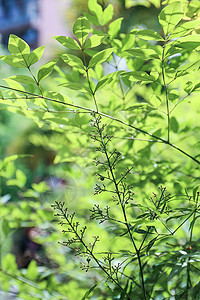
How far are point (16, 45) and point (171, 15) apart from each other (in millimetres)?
103

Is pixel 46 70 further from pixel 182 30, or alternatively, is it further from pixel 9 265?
pixel 9 265

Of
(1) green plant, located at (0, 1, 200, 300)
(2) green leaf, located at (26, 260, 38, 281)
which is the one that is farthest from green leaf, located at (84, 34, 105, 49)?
(2) green leaf, located at (26, 260, 38, 281)

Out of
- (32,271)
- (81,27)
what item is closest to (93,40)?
(81,27)

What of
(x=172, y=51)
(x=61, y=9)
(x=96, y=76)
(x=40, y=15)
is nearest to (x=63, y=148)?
(x=96, y=76)

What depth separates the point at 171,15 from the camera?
0.72ft

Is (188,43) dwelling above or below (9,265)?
above

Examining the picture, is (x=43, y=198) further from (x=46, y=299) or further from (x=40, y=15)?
(x=40, y=15)

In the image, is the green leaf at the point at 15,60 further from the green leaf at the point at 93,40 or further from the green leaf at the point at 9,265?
the green leaf at the point at 9,265

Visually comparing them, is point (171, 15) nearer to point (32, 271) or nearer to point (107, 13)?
point (107, 13)

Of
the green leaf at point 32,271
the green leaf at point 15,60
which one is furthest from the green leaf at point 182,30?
the green leaf at point 32,271

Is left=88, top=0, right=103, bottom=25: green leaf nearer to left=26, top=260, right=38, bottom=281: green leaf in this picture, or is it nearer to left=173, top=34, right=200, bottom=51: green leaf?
left=173, top=34, right=200, bottom=51: green leaf

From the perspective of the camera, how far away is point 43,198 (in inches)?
19.4

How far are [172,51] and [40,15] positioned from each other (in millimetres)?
8052

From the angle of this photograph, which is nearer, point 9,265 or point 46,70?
point 46,70
